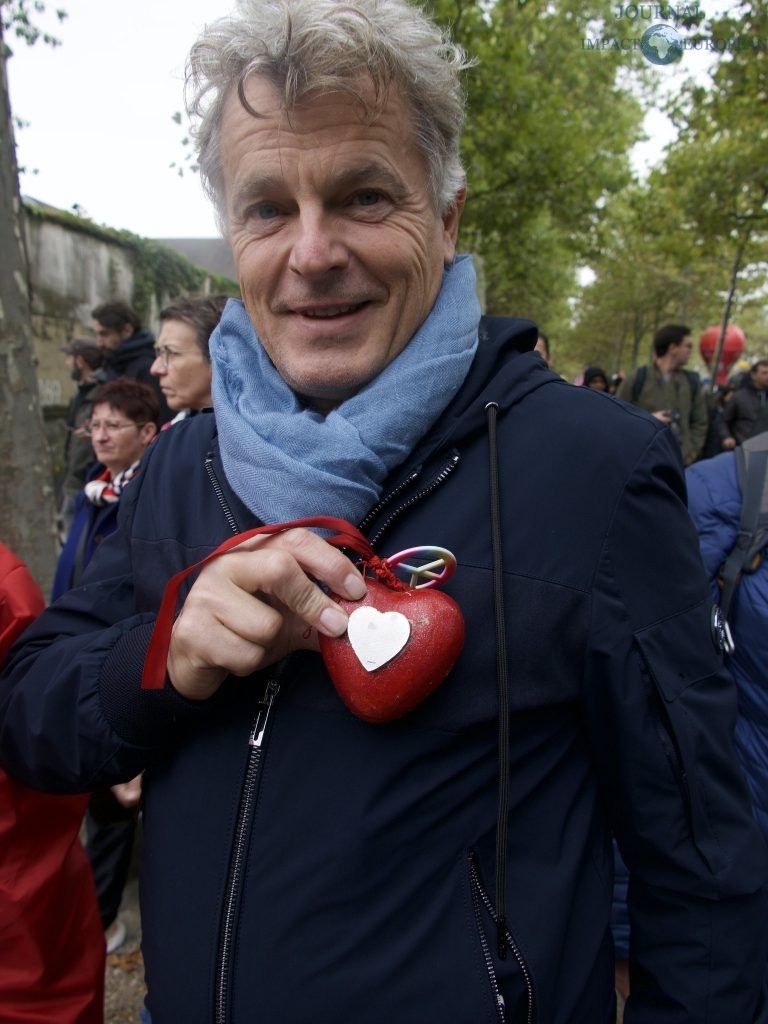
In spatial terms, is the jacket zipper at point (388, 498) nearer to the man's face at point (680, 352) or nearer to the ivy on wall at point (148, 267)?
the man's face at point (680, 352)

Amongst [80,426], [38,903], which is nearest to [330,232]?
[38,903]

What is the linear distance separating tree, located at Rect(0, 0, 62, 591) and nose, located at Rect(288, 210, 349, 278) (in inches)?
101

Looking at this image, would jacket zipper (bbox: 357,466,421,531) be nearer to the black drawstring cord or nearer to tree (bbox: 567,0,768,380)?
the black drawstring cord

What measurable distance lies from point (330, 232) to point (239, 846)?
901 mm

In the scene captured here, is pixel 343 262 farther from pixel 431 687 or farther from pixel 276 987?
pixel 276 987

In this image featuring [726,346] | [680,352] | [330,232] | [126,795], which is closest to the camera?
[330,232]

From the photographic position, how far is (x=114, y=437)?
324cm

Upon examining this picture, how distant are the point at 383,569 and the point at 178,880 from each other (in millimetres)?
559

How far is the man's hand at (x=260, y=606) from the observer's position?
879 mm

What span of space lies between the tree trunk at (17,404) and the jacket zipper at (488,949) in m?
2.90

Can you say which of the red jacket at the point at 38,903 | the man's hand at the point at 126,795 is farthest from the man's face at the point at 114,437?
the red jacket at the point at 38,903

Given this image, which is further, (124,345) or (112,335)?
(112,335)

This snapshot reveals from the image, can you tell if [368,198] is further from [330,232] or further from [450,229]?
[450,229]

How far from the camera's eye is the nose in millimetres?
1072
